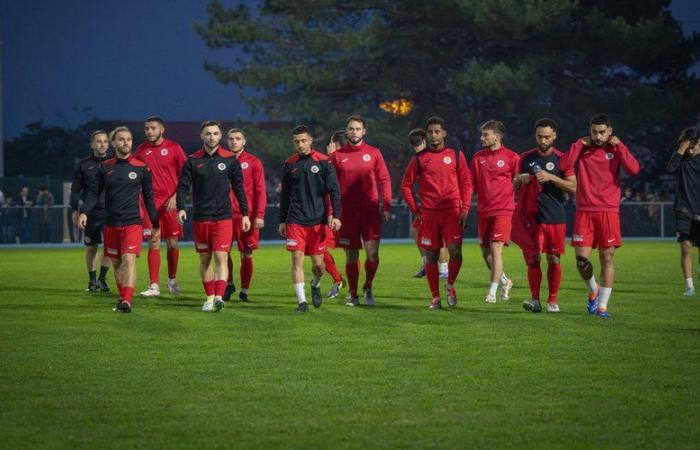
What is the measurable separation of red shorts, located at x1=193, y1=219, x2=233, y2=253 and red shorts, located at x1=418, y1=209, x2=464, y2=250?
Result: 7.75 ft

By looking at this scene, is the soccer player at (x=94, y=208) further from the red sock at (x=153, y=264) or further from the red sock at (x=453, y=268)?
the red sock at (x=453, y=268)

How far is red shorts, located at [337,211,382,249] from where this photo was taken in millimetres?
14945

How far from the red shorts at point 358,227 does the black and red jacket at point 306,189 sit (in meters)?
0.74

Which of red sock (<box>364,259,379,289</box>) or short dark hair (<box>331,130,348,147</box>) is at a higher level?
short dark hair (<box>331,130,348,147</box>)

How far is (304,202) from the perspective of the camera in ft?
46.5

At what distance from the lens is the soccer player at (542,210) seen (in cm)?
1379

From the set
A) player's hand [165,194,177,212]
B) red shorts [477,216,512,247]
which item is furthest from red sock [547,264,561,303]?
player's hand [165,194,177,212]

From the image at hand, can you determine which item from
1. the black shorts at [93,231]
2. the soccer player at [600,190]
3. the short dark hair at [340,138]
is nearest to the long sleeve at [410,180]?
the short dark hair at [340,138]

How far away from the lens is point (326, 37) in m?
45.8

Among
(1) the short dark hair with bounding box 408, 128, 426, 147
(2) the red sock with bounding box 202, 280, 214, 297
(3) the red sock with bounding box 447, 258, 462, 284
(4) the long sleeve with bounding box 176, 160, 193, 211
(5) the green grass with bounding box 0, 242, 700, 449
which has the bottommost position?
(5) the green grass with bounding box 0, 242, 700, 449

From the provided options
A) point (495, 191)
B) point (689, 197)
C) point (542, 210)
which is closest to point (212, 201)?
point (495, 191)

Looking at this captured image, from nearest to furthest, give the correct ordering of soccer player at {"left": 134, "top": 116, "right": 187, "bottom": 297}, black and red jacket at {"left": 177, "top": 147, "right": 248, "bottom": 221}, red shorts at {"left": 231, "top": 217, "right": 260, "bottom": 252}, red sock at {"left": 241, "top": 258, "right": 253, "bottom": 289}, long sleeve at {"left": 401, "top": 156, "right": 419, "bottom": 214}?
1. black and red jacket at {"left": 177, "top": 147, "right": 248, "bottom": 221}
2. long sleeve at {"left": 401, "top": 156, "right": 419, "bottom": 214}
3. red shorts at {"left": 231, "top": 217, "right": 260, "bottom": 252}
4. red sock at {"left": 241, "top": 258, "right": 253, "bottom": 289}
5. soccer player at {"left": 134, "top": 116, "right": 187, "bottom": 297}

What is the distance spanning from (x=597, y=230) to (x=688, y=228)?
3723 millimetres

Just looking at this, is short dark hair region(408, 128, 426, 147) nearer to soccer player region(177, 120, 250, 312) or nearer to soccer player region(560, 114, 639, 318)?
soccer player region(177, 120, 250, 312)
